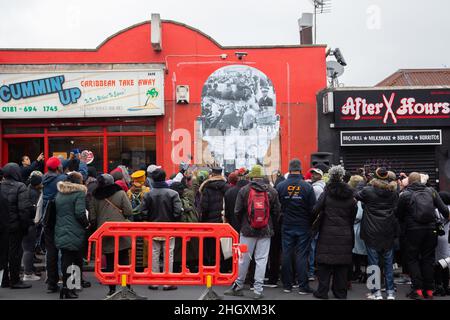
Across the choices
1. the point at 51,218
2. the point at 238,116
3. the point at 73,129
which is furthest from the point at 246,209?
the point at 73,129

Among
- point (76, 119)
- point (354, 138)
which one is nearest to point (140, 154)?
point (76, 119)

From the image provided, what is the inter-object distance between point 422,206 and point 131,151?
10183mm

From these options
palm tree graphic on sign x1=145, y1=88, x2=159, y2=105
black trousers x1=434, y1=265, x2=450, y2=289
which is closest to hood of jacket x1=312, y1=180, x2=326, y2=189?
black trousers x1=434, y1=265, x2=450, y2=289

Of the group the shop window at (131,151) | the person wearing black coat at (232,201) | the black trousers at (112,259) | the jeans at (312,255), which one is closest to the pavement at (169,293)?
the jeans at (312,255)

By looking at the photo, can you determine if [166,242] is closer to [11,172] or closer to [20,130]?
[11,172]

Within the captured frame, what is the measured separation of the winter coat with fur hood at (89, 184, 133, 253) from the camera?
8.24m

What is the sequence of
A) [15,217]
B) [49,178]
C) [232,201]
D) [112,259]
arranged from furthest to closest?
[232,201] → [49,178] → [15,217] → [112,259]

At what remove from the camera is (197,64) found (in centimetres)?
1655

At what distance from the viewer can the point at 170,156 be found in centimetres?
1639

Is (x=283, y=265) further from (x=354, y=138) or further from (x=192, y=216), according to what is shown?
(x=354, y=138)

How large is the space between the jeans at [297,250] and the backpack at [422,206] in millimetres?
1675

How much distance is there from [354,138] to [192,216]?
811 centimetres

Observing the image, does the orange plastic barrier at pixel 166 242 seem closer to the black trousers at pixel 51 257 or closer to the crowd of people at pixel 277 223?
the crowd of people at pixel 277 223

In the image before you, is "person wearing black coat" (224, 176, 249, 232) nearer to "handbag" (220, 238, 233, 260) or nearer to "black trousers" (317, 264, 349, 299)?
"handbag" (220, 238, 233, 260)
